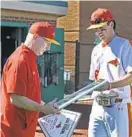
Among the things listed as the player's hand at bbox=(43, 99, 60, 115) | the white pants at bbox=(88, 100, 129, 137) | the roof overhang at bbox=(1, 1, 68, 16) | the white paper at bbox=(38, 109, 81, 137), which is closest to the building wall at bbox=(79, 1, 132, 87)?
the roof overhang at bbox=(1, 1, 68, 16)

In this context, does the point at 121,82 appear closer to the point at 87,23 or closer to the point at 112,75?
the point at 112,75

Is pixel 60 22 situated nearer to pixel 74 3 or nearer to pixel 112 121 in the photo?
pixel 74 3

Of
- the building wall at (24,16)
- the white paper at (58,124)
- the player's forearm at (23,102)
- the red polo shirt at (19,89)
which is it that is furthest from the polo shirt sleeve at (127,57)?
the building wall at (24,16)

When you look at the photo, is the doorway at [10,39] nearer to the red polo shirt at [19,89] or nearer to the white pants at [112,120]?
the white pants at [112,120]

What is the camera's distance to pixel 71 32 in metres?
17.2

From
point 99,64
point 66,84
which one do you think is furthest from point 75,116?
point 66,84

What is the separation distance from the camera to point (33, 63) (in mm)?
4156

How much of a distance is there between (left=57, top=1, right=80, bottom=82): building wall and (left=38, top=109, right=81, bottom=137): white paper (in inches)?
478

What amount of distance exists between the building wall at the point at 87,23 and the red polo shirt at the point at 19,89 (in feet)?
41.1

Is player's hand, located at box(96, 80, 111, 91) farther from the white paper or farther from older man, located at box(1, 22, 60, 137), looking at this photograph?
older man, located at box(1, 22, 60, 137)

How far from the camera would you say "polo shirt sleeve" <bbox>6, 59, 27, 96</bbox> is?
13.0ft

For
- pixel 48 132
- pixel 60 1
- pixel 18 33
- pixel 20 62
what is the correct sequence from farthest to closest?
pixel 60 1 < pixel 18 33 < pixel 48 132 < pixel 20 62

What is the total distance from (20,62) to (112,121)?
1.42m

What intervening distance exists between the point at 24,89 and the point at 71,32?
13258 millimetres
